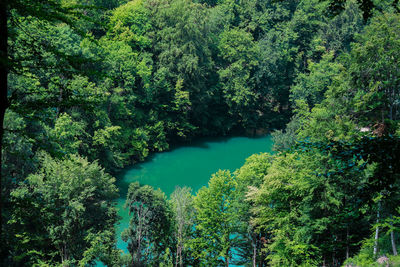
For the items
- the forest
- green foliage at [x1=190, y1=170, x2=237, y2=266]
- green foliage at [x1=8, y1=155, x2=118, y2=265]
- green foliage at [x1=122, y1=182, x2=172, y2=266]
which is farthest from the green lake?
green foliage at [x1=8, y1=155, x2=118, y2=265]

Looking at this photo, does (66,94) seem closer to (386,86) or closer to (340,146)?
(340,146)

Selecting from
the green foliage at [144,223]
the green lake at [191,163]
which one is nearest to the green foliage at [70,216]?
the green foliage at [144,223]

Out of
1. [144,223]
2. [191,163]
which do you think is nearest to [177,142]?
[191,163]

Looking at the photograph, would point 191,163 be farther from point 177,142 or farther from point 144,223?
point 144,223

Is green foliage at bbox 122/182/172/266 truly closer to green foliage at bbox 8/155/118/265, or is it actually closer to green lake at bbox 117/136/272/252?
green foliage at bbox 8/155/118/265

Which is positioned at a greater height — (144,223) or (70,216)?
(144,223)

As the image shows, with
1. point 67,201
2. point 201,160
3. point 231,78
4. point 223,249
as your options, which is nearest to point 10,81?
point 67,201
